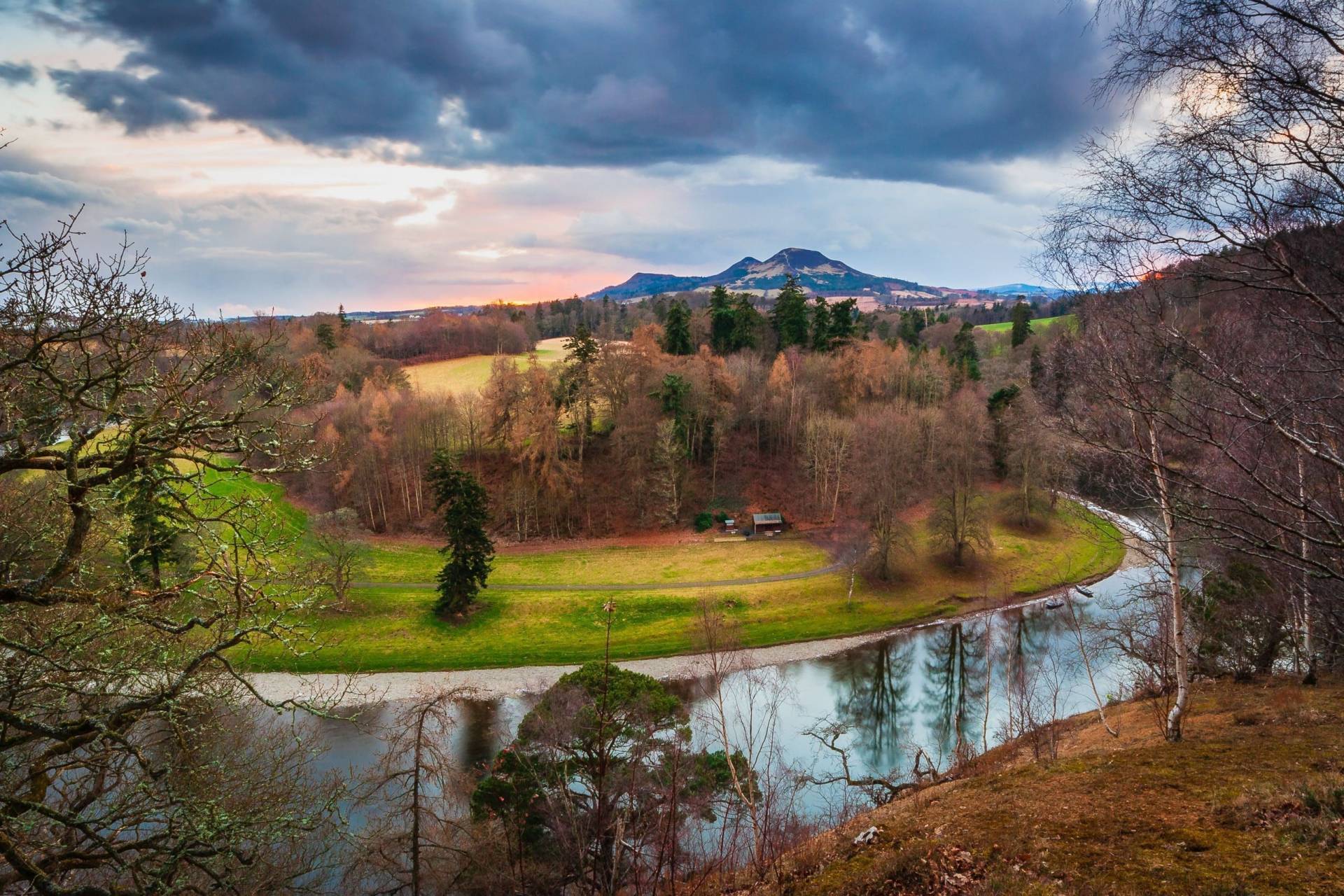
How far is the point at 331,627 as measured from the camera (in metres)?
30.3

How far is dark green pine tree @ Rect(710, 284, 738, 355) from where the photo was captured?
57906mm

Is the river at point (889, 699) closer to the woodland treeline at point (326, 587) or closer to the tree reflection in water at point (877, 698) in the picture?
the tree reflection in water at point (877, 698)

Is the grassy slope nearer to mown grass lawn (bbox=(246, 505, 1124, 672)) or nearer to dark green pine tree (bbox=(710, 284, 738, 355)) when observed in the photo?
mown grass lawn (bbox=(246, 505, 1124, 672))

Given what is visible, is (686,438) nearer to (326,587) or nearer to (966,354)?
(966,354)

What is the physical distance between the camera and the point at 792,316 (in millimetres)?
57625

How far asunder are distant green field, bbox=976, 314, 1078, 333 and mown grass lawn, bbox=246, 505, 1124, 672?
1410 cm

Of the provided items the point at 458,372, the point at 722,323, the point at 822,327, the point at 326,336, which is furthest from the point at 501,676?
the point at 458,372

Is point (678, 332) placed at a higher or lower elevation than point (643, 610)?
higher

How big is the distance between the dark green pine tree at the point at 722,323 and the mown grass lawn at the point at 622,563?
22283 millimetres

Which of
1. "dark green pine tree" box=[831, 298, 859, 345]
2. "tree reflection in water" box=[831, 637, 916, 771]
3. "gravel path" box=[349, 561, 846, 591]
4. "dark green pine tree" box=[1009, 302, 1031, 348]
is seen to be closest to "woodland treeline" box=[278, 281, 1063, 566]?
"dark green pine tree" box=[831, 298, 859, 345]

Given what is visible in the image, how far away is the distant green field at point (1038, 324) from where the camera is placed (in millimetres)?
8564

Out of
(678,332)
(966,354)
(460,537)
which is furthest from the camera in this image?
(966,354)

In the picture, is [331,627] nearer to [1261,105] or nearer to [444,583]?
[444,583]

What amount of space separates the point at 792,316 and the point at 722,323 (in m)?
6.24
